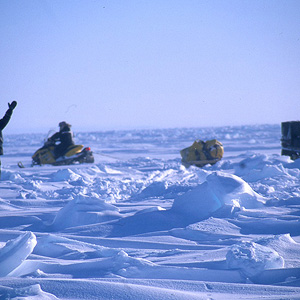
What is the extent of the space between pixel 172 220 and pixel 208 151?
682 centimetres

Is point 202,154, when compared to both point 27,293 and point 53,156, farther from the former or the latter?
point 27,293

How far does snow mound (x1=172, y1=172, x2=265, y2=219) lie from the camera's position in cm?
415

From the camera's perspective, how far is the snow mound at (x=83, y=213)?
157 inches

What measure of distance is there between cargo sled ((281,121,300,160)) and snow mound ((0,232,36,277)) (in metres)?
8.97

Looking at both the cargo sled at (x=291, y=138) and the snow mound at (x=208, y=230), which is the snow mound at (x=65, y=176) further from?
the cargo sled at (x=291, y=138)

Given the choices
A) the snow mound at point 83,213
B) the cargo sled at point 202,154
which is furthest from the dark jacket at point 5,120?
the cargo sled at point 202,154

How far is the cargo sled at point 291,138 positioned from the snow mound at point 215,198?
5.80 m

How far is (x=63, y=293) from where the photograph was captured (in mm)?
2008

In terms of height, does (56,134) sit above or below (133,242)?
above

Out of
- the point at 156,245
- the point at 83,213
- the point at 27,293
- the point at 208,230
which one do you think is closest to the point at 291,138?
the point at 208,230

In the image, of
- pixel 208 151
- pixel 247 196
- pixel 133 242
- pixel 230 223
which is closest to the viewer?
pixel 133 242

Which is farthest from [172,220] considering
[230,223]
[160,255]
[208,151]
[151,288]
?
[208,151]

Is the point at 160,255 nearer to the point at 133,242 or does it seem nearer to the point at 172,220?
the point at 133,242

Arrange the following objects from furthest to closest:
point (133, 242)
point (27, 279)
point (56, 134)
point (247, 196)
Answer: point (56, 134)
point (247, 196)
point (133, 242)
point (27, 279)
